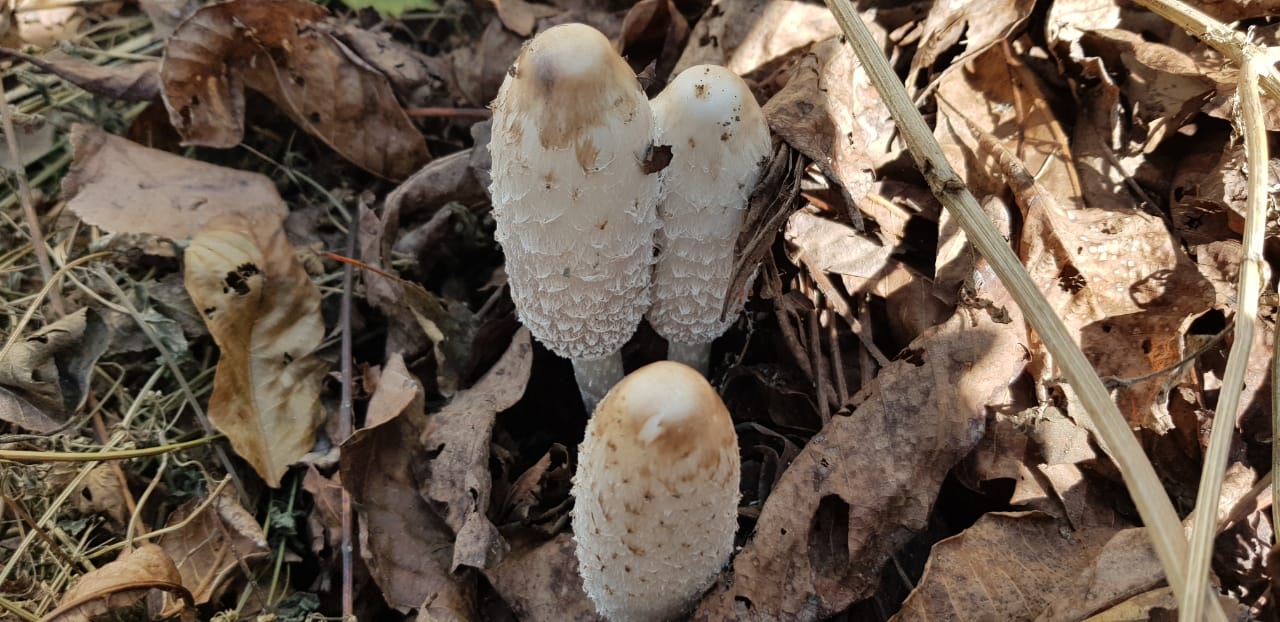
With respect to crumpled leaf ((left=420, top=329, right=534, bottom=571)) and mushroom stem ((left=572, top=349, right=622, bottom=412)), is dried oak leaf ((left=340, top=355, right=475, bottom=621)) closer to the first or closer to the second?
crumpled leaf ((left=420, top=329, right=534, bottom=571))

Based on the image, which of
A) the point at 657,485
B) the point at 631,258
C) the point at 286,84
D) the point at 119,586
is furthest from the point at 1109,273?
the point at 286,84

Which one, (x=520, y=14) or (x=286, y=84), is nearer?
(x=286, y=84)

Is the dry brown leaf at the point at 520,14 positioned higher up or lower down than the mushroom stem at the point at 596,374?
higher up

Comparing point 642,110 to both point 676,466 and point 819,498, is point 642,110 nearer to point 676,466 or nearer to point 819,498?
point 676,466

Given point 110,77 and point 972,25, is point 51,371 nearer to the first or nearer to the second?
point 110,77

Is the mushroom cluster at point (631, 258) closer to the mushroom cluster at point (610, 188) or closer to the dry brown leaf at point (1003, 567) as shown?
the mushroom cluster at point (610, 188)

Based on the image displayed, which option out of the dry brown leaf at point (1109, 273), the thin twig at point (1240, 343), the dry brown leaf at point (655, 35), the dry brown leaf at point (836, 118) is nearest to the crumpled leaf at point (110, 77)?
the dry brown leaf at point (655, 35)

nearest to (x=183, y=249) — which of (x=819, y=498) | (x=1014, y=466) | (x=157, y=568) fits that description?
(x=157, y=568)
